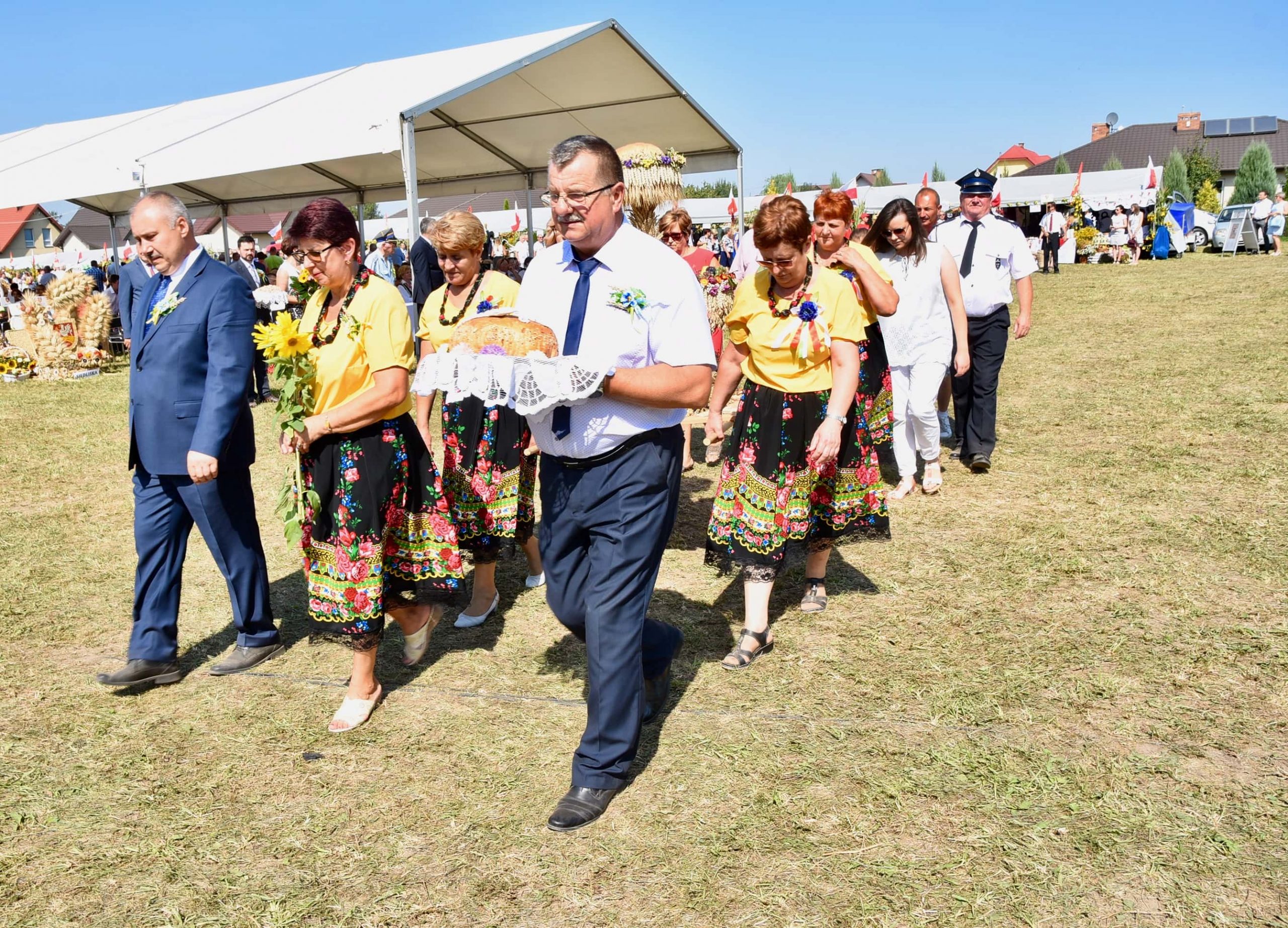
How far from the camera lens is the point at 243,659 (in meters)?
4.41

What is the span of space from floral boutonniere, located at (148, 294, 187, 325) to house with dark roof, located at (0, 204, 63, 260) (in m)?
77.8

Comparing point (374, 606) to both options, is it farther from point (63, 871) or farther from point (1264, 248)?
point (1264, 248)

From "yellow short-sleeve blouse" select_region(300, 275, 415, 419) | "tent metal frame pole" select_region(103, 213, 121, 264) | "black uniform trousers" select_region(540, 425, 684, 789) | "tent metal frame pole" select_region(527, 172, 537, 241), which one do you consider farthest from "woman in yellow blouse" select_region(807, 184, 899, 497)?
"tent metal frame pole" select_region(103, 213, 121, 264)

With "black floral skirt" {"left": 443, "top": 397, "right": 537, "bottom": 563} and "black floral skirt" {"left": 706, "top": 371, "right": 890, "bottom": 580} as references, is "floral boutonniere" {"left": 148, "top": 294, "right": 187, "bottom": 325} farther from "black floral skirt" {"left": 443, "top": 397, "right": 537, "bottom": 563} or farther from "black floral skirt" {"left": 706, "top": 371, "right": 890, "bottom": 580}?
"black floral skirt" {"left": 706, "top": 371, "right": 890, "bottom": 580}

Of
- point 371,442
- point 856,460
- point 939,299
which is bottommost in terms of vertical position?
point 856,460

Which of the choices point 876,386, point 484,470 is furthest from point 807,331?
point 484,470

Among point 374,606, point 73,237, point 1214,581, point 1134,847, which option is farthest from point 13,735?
point 73,237

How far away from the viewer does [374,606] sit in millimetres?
3711

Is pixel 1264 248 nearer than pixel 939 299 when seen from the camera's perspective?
No

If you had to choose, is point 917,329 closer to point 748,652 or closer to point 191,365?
point 748,652

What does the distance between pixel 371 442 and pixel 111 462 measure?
6545 mm

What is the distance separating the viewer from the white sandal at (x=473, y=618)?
191 inches

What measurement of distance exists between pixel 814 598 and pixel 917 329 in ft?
8.18

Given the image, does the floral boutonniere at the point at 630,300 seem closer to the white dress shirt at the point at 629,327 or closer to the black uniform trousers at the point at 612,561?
the white dress shirt at the point at 629,327
